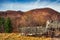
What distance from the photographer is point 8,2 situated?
9.79 ft

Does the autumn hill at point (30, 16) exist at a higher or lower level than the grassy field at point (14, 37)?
higher

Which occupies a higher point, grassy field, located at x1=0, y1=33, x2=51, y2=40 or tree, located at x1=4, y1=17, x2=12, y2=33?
tree, located at x1=4, y1=17, x2=12, y2=33

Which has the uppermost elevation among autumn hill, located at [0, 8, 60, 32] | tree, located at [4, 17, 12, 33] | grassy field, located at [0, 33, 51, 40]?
autumn hill, located at [0, 8, 60, 32]

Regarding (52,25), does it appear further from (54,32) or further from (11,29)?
(11,29)

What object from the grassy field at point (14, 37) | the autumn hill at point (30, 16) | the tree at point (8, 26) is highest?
the autumn hill at point (30, 16)

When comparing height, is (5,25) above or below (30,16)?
below

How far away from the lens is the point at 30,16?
115 inches

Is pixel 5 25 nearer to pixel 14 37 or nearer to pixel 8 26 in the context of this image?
pixel 8 26

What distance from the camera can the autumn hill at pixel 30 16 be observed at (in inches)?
114

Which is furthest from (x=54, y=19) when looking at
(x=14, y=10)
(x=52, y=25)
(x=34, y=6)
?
(x=14, y=10)

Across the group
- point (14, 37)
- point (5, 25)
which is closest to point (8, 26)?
point (5, 25)

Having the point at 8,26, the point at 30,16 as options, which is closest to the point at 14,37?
the point at 8,26

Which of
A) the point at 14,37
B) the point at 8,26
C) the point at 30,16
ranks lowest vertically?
the point at 14,37

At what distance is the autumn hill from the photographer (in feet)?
9.48
